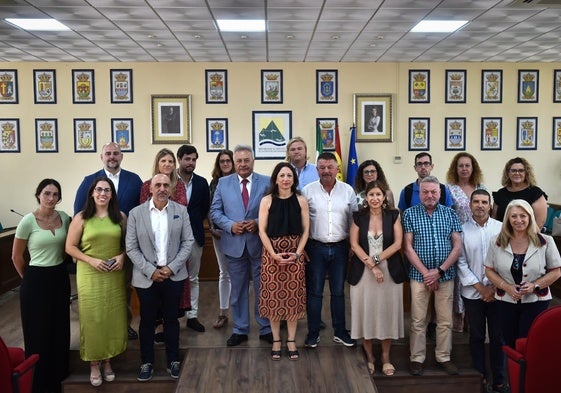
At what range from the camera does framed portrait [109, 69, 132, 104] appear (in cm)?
714

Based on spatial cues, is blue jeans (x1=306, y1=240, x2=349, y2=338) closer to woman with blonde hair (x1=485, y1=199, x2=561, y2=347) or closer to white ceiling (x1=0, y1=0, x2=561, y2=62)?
woman with blonde hair (x1=485, y1=199, x2=561, y2=347)

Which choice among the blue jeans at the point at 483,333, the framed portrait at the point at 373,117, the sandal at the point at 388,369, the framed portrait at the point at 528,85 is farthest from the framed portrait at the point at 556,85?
the sandal at the point at 388,369

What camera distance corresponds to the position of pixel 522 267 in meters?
3.08

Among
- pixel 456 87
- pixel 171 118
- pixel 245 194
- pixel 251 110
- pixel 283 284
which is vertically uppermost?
pixel 456 87

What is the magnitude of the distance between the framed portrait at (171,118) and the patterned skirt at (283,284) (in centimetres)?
425

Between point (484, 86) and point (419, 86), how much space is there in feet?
3.30

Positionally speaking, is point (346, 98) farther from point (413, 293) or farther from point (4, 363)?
point (4, 363)

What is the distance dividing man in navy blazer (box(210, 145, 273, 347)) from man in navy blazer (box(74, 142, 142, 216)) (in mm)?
644

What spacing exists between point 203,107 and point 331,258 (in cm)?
444

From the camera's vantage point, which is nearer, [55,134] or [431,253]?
[431,253]

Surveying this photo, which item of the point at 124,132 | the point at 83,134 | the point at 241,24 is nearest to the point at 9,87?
the point at 83,134

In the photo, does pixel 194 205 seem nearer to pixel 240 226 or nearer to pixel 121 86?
pixel 240 226

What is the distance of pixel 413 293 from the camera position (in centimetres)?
345

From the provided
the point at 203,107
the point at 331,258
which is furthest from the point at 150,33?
the point at 331,258
